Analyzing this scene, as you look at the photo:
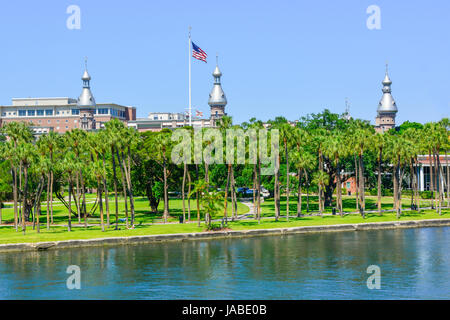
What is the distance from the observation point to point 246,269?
47.9 m

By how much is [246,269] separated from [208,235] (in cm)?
1814

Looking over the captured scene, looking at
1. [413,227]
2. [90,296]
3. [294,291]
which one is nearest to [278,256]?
[294,291]

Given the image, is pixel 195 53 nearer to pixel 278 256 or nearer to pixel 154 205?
pixel 154 205

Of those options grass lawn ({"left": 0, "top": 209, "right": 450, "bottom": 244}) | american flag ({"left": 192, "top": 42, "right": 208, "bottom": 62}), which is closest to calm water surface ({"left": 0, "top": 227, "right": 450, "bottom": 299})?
grass lawn ({"left": 0, "top": 209, "right": 450, "bottom": 244})

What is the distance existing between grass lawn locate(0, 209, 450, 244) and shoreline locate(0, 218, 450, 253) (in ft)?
5.77

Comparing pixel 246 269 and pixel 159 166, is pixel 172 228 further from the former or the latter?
pixel 246 269

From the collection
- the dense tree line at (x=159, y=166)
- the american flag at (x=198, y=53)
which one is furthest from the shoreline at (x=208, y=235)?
the american flag at (x=198, y=53)

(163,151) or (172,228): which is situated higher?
(163,151)

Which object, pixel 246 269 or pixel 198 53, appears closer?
pixel 246 269

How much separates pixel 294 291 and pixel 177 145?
138 feet

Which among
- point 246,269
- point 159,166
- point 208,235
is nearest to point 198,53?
point 159,166

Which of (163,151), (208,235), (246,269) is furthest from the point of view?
(163,151)

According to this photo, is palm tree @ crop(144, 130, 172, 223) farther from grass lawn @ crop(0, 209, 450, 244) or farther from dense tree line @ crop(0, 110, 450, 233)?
grass lawn @ crop(0, 209, 450, 244)

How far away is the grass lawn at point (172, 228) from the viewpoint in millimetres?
63969
